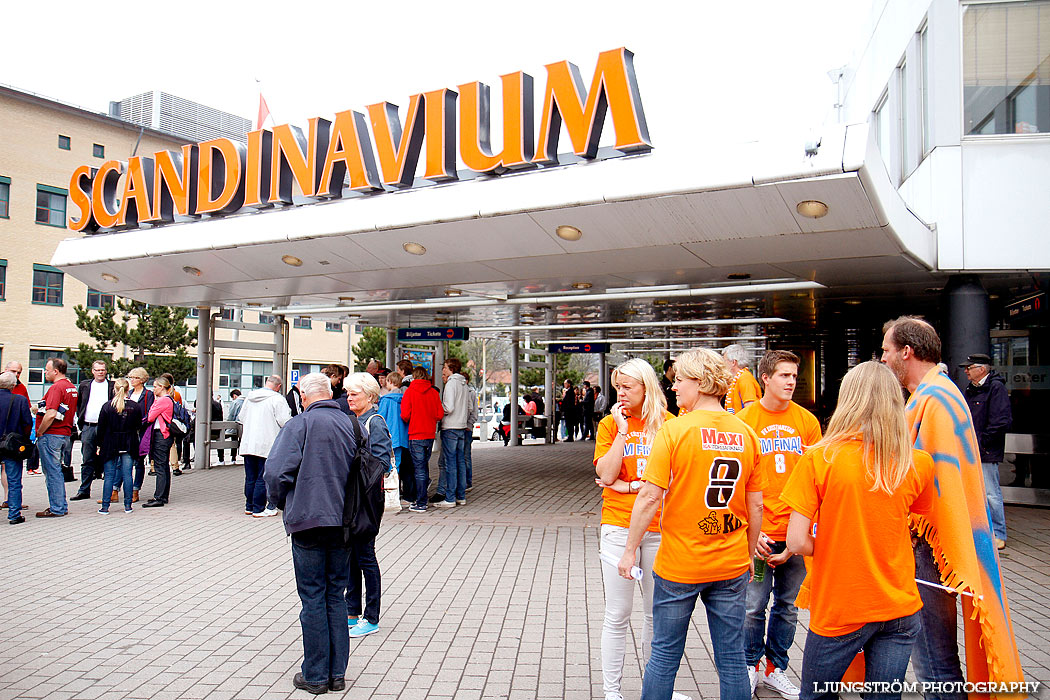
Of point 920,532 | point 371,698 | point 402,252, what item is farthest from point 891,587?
point 402,252

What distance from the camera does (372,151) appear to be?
993 cm

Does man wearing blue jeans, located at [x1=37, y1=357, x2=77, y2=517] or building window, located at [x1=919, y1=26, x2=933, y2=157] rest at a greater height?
building window, located at [x1=919, y1=26, x2=933, y2=157]

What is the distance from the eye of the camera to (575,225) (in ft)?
28.4

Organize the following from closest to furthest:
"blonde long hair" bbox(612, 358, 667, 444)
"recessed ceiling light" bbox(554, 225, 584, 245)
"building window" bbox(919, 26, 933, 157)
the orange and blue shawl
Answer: the orange and blue shawl < "blonde long hair" bbox(612, 358, 667, 444) < "recessed ceiling light" bbox(554, 225, 584, 245) < "building window" bbox(919, 26, 933, 157)

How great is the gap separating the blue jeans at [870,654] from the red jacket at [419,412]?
799cm

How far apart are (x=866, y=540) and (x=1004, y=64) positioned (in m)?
8.73

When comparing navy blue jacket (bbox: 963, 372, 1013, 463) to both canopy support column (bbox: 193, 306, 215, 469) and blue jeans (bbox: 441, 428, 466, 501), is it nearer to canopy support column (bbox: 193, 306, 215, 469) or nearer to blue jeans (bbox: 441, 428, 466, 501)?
blue jeans (bbox: 441, 428, 466, 501)

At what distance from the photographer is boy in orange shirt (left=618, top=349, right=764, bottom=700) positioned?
11.4 ft

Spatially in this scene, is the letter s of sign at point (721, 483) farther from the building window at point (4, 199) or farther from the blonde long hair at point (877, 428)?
the building window at point (4, 199)

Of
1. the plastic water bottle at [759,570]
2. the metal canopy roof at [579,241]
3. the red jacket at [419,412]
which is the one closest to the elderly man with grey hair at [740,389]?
the plastic water bottle at [759,570]

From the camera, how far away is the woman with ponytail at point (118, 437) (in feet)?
35.7

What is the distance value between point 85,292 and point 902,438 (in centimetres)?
4393

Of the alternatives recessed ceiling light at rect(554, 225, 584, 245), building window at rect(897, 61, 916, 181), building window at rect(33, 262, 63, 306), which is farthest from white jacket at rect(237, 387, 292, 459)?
building window at rect(33, 262, 63, 306)

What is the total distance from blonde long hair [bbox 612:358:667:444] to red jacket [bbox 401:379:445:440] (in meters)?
6.87
